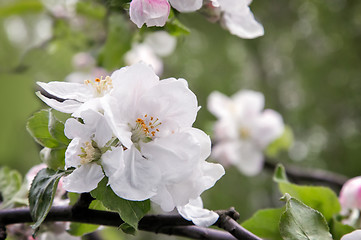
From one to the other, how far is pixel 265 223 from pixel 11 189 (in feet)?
0.79

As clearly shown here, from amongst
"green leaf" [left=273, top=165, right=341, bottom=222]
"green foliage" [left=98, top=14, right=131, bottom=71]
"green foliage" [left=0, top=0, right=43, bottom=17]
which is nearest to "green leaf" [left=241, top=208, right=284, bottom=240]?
"green leaf" [left=273, top=165, right=341, bottom=222]

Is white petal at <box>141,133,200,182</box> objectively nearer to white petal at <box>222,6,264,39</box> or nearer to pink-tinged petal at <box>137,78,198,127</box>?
pink-tinged petal at <box>137,78,198,127</box>

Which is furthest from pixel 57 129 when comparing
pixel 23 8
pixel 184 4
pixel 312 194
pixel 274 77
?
pixel 274 77

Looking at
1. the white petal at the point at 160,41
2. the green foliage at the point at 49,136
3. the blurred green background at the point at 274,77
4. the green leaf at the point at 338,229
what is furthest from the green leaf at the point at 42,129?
the blurred green background at the point at 274,77

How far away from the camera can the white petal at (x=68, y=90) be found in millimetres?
325

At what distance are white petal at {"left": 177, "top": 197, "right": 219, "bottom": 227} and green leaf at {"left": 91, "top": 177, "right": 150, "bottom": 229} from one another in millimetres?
28

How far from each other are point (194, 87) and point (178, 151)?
1067 mm

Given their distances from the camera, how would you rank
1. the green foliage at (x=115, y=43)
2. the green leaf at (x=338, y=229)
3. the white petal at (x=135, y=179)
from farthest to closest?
the green foliage at (x=115, y=43) → the green leaf at (x=338, y=229) → the white petal at (x=135, y=179)

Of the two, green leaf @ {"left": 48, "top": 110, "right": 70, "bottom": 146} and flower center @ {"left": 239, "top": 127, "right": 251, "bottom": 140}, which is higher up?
green leaf @ {"left": 48, "top": 110, "right": 70, "bottom": 146}

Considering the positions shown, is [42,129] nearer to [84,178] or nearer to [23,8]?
[84,178]

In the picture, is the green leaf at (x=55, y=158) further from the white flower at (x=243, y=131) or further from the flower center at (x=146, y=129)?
the white flower at (x=243, y=131)

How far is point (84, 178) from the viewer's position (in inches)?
12.1

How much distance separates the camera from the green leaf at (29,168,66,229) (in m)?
0.32

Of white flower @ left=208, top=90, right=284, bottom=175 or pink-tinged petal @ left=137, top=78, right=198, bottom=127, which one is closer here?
pink-tinged petal @ left=137, top=78, right=198, bottom=127
